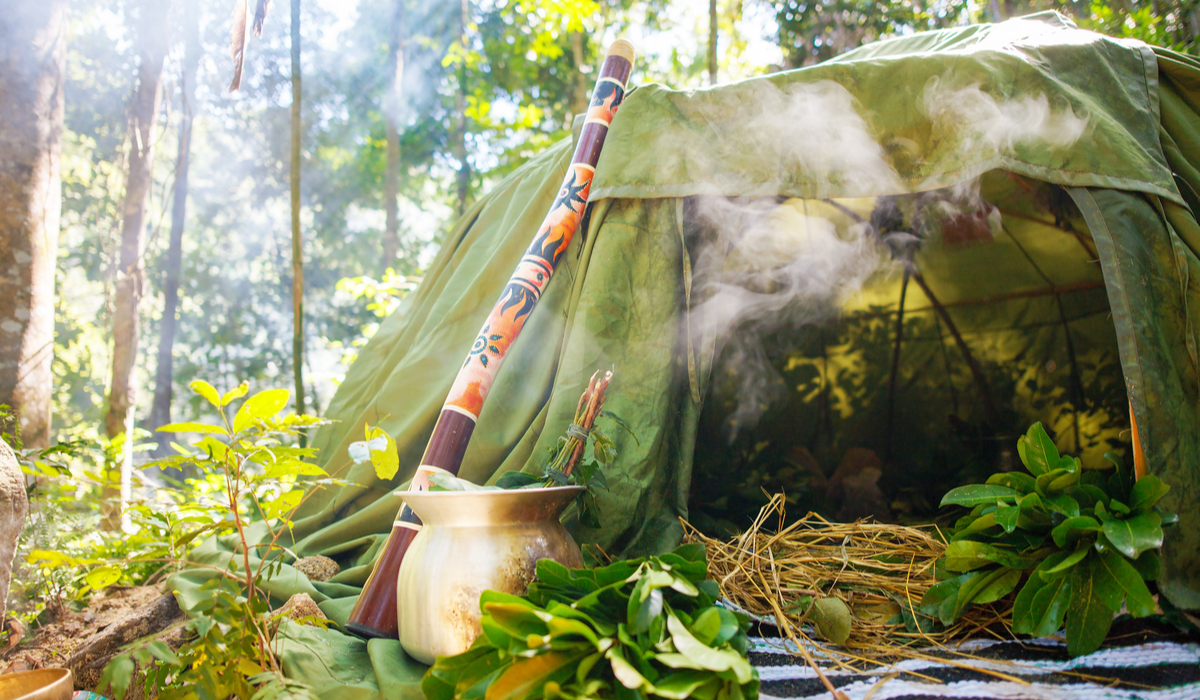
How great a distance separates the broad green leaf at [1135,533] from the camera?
3.61ft

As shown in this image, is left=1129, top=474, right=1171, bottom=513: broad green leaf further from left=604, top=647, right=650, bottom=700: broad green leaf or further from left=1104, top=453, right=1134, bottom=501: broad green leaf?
left=604, top=647, right=650, bottom=700: broad green leaf

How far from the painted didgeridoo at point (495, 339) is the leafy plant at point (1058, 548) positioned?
119cm

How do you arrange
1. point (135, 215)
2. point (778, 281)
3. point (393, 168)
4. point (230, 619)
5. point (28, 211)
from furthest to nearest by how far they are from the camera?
point (393, 168), point (135, 215), point (778, 281), point (28, 211), point (230, 619)

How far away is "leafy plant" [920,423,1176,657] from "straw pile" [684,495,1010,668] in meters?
0.10

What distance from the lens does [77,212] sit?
42.8ft

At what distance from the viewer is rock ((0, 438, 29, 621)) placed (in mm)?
1270

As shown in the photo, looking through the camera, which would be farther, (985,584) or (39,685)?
(985,584)

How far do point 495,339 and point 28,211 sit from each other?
6.44 ft

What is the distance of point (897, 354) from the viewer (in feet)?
8.83

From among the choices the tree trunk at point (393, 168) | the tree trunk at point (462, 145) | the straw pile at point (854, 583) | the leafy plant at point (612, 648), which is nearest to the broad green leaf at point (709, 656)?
the leafy plant at point (612, 648)

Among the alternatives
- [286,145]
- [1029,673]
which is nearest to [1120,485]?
[1029,673]

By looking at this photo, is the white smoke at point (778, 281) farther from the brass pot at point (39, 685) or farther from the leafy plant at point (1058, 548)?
the brass pot at point (39, 685)

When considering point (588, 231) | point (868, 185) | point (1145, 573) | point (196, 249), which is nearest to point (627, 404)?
point (588, 231)

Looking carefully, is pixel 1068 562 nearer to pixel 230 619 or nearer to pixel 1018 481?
pixel 1018 481
